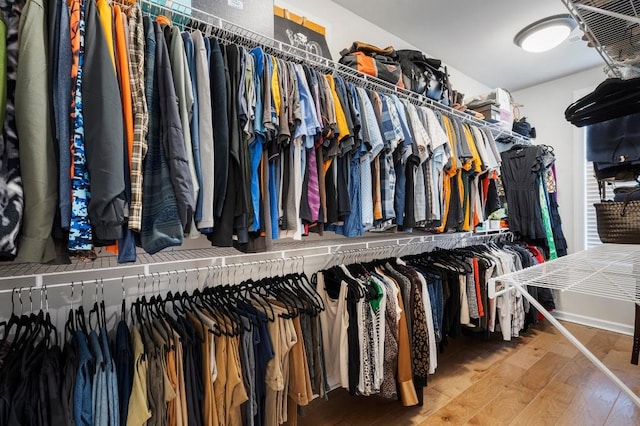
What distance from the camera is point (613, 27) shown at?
48.1 inches

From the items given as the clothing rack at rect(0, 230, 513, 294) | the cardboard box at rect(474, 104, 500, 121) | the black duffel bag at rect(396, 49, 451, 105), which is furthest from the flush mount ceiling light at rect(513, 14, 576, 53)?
the clothing rack at rect(0, 230, 513, 294)

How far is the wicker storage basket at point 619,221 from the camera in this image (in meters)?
0.96

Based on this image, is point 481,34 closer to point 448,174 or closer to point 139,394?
point 448,174

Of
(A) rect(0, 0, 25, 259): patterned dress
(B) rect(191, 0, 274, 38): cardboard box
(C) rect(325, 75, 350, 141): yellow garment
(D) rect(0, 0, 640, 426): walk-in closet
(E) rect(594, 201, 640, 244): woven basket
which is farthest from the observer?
(C) rect(325, 75, 350, 141): yellow garment

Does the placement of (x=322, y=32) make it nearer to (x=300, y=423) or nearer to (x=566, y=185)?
(x=300, y=423)

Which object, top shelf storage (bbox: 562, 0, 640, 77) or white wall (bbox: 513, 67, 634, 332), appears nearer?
top shelf storage (bbox: 562, 0, 640, 77)

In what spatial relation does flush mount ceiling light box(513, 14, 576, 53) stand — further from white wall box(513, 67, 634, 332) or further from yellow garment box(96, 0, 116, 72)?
yellow garment box(96, 0, 116, 72)

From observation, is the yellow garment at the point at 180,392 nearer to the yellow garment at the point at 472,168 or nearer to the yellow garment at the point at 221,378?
the yellow garment at the point at 221,378

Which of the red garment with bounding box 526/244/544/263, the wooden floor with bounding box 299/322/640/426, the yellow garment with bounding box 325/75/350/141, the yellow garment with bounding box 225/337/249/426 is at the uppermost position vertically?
the yellow garment with bounding box 325/75/350/141

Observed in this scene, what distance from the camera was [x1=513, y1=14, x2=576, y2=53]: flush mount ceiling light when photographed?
2238 millimetres

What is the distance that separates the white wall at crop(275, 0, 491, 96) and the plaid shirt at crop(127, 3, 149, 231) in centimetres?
130

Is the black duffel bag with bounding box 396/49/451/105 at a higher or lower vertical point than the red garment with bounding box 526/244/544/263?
higher

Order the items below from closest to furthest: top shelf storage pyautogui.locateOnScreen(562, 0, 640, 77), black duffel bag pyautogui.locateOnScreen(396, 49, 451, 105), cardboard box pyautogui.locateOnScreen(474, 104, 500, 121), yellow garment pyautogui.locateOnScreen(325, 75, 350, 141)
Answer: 1. top shelf storage pyautogui.locateOnScreen(562, 0, 640, 77)
2. yellow garment pyautogui.locateOnScreen(325, 75, 350, 141)
3. black duffel bag pyautogui.locateOnScreen(396, 49, 451, 105)
4. cardboard box pyautogui.locateOnScreen(474, 104, 500, 121)

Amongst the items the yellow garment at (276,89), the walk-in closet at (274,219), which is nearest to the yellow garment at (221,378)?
the walk-in closet at (274,219)
